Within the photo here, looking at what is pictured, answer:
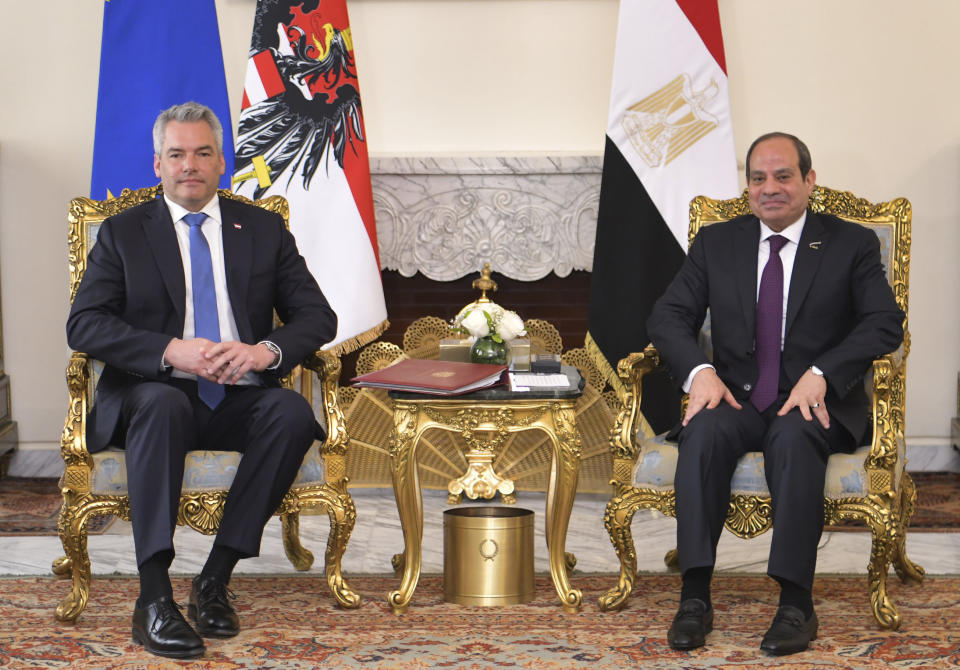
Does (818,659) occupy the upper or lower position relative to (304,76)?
lower

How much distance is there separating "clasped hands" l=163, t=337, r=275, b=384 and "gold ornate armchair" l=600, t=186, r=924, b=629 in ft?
3.38

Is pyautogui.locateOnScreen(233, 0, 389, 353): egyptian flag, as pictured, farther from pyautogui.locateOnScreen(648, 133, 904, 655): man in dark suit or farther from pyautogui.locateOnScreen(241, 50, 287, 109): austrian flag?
pyautogui.locateOnScreen(648, 133, 904, 655): man in dark suit

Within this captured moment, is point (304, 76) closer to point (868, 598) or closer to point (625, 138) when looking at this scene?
point (625, 138)

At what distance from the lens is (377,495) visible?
4.73 m

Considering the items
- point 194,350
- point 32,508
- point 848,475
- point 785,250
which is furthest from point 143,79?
point 848,475

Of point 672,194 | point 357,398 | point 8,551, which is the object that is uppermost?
point 672,194

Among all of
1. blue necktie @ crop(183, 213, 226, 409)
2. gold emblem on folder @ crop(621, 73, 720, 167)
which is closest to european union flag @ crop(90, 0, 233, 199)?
blue necktie @ crop(183, 213, 226, 409)

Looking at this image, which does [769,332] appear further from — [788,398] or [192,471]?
[192,471]

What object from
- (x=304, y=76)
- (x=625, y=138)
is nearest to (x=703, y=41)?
(x=625, y=138)

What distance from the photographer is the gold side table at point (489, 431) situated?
116 inches

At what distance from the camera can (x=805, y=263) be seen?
3.05 metres

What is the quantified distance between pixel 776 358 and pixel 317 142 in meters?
2.14

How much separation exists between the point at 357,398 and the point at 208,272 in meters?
1.65

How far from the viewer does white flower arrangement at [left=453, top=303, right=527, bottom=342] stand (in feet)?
10.4
